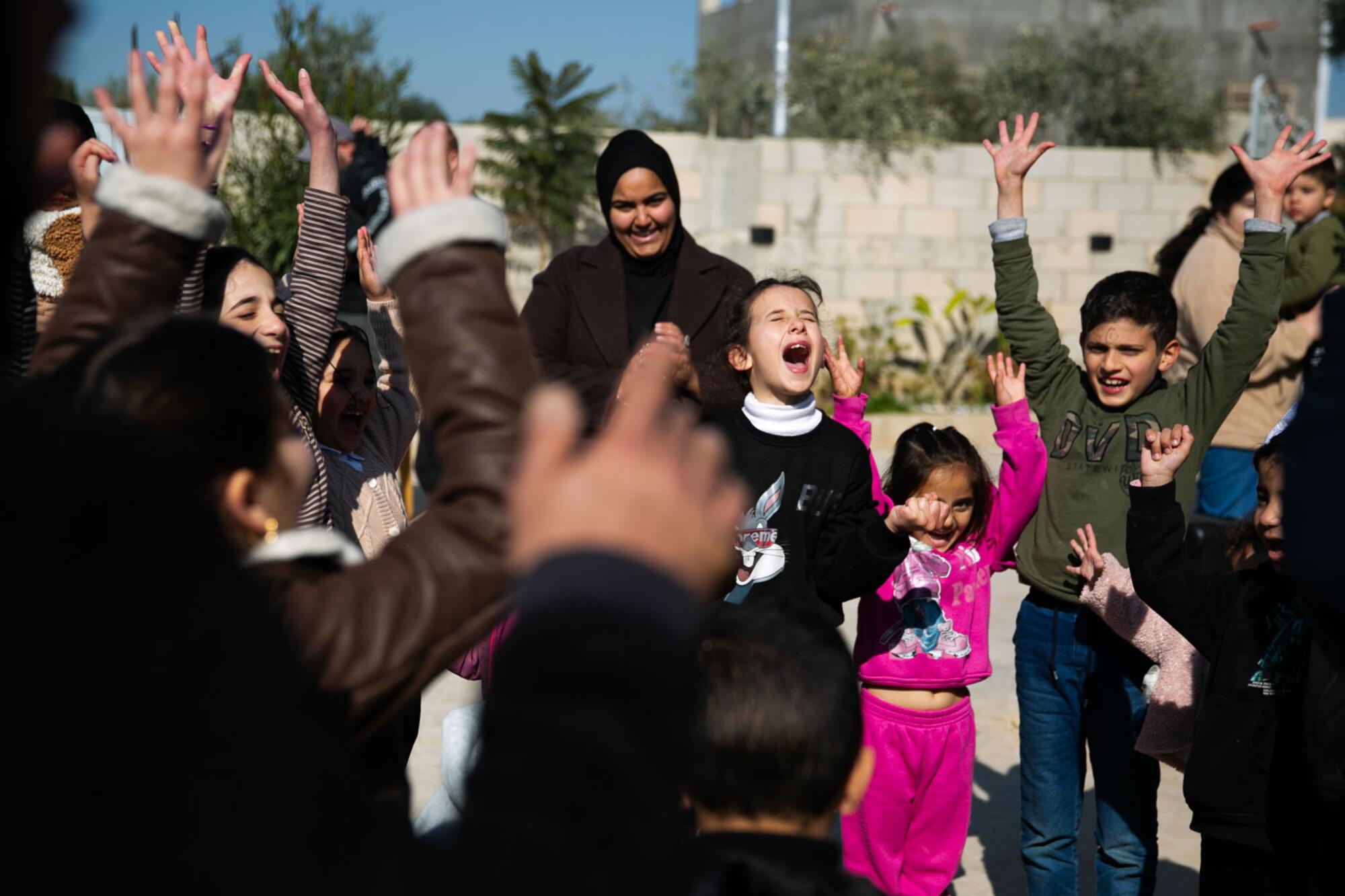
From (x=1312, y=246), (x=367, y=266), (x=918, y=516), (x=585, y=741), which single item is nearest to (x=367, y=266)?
(x=367, y=266)

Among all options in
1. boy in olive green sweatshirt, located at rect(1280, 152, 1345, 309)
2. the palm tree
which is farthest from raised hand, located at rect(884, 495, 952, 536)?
the palm tree

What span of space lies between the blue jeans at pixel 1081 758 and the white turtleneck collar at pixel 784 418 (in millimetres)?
861

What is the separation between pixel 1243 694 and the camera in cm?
255

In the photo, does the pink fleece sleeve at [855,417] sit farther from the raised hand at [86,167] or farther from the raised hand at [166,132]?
the raised hand at [166,132]

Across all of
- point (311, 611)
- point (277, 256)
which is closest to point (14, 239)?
point (311, 611)

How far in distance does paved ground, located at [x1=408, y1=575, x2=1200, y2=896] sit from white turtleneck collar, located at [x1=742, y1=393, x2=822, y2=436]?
1.49m

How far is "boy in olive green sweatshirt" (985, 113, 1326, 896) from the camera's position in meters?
3.28

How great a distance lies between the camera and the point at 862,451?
3.31 m

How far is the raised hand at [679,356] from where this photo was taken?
10.8 ft

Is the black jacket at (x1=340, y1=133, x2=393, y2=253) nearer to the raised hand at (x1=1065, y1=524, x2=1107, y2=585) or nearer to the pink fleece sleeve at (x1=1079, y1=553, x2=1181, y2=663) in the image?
the raised hand at (x1=1065, y1=524, x2=1107, y2=585)

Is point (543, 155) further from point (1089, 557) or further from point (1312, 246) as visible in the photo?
point (1089, 557)

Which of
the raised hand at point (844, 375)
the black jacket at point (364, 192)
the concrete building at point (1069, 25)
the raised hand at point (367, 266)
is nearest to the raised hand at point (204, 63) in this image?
the raised hand at point (367, 266)

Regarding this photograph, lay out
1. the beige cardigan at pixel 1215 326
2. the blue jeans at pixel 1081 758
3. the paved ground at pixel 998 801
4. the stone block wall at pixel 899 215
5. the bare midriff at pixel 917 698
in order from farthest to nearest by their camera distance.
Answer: the stone block wall at pixel 899 215
the beige cardigan at pixel 1215 326
the paved ground at pixel 998 801
the bare midriff at pixel 917 698
the blue jeans at pixel 1081 758

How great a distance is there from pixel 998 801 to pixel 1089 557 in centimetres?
141
